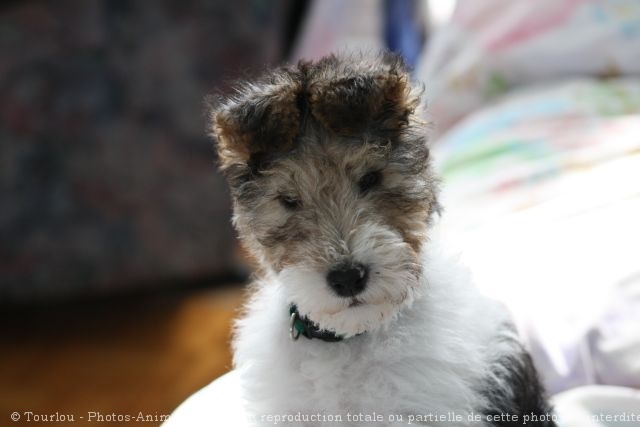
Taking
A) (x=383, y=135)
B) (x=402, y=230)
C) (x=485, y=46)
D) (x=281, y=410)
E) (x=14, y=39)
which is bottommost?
(x=281, y=410)

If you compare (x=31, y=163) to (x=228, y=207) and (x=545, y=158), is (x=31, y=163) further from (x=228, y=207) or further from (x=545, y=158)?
(x=545, y=158)

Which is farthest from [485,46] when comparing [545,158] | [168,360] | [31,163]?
[31,163]

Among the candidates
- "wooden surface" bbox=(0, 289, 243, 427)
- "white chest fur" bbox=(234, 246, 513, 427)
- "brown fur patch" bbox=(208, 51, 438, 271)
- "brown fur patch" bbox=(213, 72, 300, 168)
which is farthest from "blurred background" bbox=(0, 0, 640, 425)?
"brown fur patch" bbox=(213, 72, 300, 168)

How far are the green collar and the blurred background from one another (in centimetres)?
53

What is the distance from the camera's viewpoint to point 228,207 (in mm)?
3438

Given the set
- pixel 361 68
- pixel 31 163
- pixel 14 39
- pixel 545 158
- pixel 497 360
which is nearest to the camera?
pixel 361 68

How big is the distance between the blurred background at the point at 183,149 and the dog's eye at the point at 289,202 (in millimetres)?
595

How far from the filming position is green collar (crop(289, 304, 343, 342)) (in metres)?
1.22

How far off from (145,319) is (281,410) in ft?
7.03

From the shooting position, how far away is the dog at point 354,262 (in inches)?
44.1

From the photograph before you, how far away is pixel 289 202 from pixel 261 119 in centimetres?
14

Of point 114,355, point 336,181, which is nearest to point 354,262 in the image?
point 336,181

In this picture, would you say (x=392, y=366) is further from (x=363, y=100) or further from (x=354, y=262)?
(x=363, y=100)

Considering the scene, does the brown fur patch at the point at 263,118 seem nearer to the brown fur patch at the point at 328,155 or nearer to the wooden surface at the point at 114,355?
the brown fur patch at the point at 328,155
